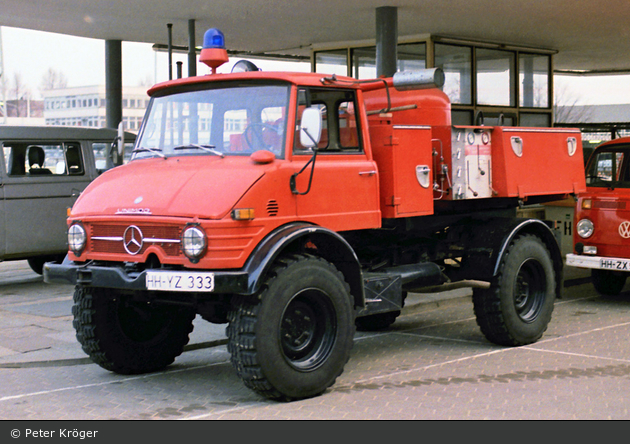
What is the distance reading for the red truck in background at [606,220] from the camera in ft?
35.6

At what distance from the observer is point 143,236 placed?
20.3 feet

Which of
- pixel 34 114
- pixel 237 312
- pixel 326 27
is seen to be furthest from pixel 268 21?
pixel 34 114

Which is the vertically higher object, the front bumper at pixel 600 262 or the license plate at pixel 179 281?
the license plate at pixel 179 281

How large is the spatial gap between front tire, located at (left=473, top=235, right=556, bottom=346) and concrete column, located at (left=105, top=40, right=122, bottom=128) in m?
12.5

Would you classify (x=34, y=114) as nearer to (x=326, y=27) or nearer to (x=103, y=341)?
(x=326, y=27)

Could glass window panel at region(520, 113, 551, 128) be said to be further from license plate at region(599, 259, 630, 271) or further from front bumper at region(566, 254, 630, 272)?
license plate at region(599, 259, 630, 271)

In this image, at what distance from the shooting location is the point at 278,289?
5.96 m

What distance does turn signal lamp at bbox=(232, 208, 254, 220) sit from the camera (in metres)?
5.87

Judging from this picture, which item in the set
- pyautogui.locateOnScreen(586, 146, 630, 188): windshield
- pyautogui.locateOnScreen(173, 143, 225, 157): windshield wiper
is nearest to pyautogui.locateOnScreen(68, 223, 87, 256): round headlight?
pyautogui.locateOnScreen(173, 143, 225, 157): windshield wiper

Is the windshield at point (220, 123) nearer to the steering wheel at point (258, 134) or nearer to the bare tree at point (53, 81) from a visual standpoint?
the steering wheel at point (258, 134)

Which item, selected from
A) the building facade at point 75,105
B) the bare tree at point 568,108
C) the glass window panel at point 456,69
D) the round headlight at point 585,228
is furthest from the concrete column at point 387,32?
the building facade at point 75,105

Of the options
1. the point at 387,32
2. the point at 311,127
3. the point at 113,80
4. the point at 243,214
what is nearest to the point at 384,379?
the point at 243,214

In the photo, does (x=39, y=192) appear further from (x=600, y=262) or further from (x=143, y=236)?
(x=600, y=262)

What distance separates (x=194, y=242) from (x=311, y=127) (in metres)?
1.27
